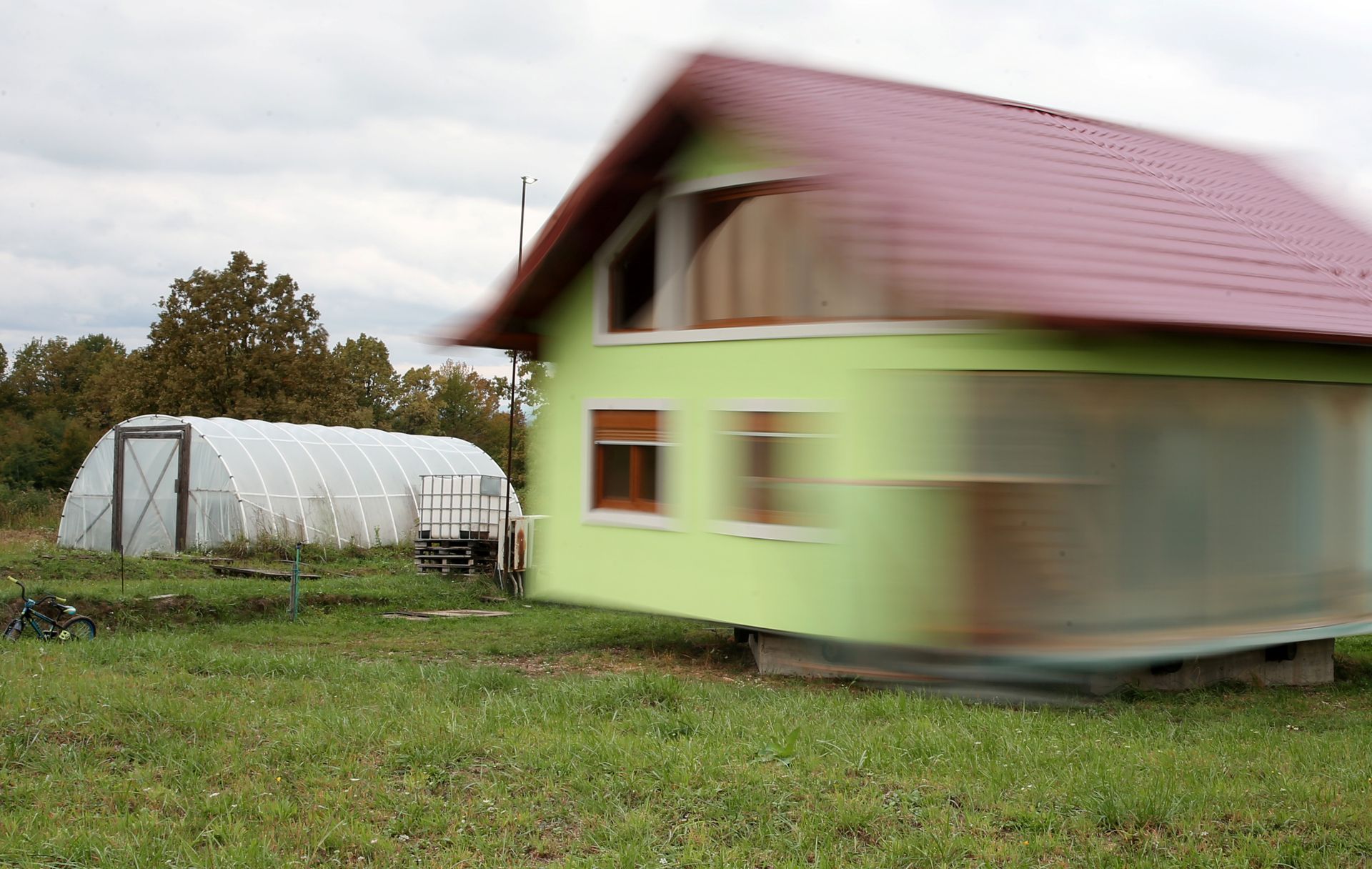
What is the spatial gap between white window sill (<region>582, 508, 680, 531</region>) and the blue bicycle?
5.47 metres

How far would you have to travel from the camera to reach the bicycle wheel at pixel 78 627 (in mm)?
12984

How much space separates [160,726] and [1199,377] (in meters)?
7.00

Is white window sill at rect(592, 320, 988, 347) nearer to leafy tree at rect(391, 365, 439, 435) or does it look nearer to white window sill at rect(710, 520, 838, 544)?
white window sill at rect(710, 520, 838, 544)

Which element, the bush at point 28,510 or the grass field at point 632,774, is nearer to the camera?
the grass field at point 632,774

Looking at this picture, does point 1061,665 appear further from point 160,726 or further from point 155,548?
point 155,548

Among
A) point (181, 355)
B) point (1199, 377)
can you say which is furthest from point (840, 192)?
point (181, 355)

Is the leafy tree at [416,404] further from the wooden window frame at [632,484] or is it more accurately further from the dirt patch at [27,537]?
the wooden window frame at [632,484]

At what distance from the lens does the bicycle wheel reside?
13.0m

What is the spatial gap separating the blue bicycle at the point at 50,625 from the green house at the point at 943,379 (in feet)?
16.8

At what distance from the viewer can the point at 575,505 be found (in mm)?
11828

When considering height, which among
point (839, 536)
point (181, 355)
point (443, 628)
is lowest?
point (443, 628)

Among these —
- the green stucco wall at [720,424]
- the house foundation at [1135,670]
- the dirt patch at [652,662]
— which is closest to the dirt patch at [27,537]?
the dirt patch at [652,662]

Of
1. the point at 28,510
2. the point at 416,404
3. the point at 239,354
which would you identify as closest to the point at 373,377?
the point at 416,404

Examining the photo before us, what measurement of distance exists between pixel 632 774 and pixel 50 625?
9.75 metres
